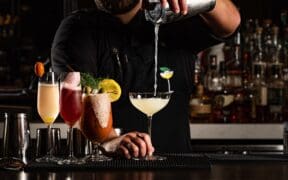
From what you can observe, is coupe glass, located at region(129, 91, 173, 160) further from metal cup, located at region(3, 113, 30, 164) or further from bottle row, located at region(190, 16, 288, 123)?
bottle row, located at region(190, 16, 288, 123)

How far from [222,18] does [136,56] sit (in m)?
0.37

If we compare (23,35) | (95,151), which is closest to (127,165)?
(95,151)

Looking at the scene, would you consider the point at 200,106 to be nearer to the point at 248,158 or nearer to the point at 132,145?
the point at 248,158

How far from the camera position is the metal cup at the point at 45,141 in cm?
210

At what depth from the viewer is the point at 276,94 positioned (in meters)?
3.85

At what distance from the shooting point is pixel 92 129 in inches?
81.2

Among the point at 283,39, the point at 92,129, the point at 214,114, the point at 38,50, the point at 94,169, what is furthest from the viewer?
the point at 38,50

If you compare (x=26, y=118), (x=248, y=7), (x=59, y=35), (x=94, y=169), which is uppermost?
(x=248, y=7)

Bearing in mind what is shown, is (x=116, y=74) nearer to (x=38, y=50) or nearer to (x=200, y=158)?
(x=200, y=158)

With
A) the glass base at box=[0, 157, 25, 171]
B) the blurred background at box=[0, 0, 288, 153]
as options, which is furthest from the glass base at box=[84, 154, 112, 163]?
the blurred background at box=[0, 0, 288, 153]

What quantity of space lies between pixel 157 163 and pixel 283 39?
7.37ft

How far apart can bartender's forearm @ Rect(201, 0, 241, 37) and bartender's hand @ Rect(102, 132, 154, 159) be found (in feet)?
2.51

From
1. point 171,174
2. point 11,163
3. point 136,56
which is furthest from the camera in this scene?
point 136,56

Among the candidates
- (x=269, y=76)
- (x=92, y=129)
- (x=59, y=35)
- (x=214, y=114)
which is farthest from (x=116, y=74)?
(x=269, y=76)
